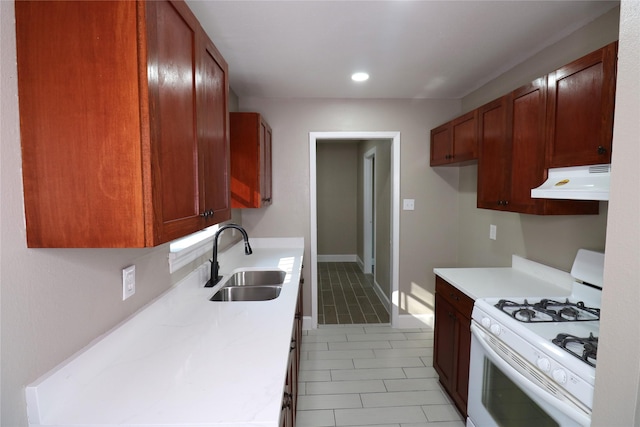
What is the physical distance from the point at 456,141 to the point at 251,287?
2.10m

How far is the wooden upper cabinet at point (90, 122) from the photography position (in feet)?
2.75

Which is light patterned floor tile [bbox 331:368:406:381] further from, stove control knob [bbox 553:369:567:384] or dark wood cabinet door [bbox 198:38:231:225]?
dark wood cabinet door [bbox 198:38:231:225]

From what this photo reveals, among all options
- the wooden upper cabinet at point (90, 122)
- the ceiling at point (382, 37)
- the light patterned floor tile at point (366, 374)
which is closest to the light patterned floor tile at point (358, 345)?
the light patterned floor tile at point (366, 374)

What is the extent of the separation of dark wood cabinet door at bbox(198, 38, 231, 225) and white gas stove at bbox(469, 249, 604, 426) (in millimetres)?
1438

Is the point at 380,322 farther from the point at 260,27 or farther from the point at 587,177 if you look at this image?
the point at 260,27

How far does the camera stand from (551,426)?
1.29m

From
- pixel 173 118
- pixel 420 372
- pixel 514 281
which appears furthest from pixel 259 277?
pixel 514 281

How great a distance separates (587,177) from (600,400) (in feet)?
3.33

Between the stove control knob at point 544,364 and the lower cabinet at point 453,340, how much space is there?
653 mm

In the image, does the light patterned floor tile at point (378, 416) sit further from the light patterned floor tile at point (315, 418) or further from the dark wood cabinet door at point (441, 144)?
the dark wood cabinet door at point (441, 144)

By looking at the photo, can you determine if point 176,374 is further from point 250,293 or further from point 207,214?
point 250,293

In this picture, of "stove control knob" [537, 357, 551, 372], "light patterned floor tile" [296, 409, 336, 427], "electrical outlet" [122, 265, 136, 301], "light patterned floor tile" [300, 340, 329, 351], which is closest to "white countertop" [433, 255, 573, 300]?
"stove control knob" [537, 357, 551, 372]

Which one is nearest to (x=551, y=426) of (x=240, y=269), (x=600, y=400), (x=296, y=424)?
(x=600, y=400)

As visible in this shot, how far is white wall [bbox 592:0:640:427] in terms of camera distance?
0.83m
